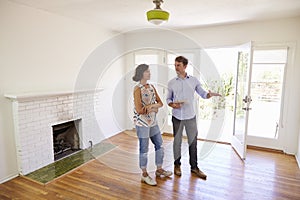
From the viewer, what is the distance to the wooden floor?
2.07 metres

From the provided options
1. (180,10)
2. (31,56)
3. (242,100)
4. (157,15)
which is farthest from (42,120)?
(242,100)

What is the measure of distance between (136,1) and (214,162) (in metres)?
2.27

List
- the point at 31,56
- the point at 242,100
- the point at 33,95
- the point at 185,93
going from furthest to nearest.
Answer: the point at 242,100 → the point at 31,56 → the point at 33,95 → the point at 185,93

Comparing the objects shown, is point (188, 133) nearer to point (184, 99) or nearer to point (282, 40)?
point (184, 99)

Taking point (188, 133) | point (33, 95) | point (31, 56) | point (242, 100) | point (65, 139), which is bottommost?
point (65, 139)

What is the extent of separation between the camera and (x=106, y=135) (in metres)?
3.83

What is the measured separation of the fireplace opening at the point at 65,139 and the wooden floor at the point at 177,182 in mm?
542

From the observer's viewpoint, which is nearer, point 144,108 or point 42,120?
point 144,108

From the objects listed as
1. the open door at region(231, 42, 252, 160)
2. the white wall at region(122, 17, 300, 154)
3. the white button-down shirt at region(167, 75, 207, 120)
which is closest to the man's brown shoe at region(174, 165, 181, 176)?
the white button-down shirt at region(167, 75, 207, 120)

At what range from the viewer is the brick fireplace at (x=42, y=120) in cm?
238

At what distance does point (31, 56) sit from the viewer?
251 centimetres

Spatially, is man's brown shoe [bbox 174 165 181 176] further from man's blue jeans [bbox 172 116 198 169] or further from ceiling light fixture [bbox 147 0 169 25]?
ceiling light fixture [bbox 147 0 169 25]

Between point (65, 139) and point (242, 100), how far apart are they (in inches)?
110

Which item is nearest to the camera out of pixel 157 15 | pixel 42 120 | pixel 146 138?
pixel 157 15
